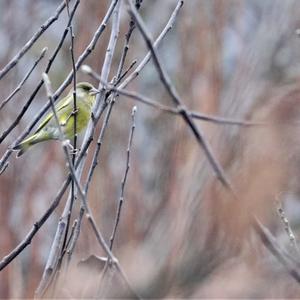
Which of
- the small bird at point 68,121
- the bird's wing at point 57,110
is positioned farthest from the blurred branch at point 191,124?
the bird's wing at point 57,110

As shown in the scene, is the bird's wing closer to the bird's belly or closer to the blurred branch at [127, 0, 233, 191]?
the bird's belly

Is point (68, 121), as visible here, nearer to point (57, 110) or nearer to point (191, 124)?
point (57, 110)


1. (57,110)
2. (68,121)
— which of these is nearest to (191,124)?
(68,121)

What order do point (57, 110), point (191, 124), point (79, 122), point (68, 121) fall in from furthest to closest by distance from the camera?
point (57, 110) < point (79, 122) < point (68, 121) < point (191, 124)

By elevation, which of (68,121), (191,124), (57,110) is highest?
(57,110)

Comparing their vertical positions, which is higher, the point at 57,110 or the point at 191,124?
the point at 57,110

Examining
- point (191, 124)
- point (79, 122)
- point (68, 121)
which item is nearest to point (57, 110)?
point (79, 122)

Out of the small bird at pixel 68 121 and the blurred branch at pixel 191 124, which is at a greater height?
the small bird at pixel 68 121

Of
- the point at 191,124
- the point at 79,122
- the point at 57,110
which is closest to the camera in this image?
the point at 191,124

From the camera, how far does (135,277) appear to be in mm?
1317

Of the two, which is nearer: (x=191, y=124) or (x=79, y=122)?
(x=191, y=124)

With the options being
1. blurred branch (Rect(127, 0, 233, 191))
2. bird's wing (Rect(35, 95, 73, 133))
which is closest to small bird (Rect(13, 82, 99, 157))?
bird's wing (Rect(35, 95, 73, 133))

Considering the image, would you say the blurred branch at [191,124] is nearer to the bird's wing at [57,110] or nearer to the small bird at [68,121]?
the small bird at [68,121]

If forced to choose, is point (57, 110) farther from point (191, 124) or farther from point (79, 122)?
point (191, 124)
